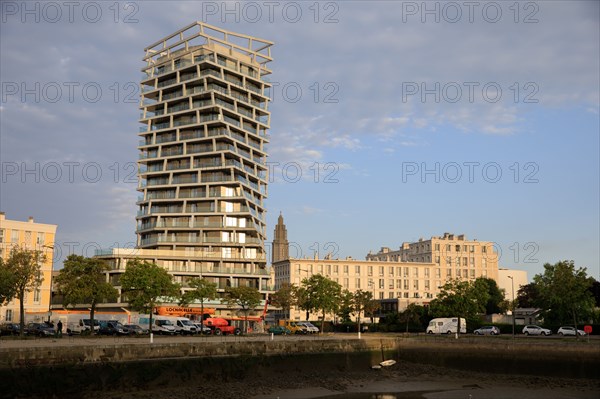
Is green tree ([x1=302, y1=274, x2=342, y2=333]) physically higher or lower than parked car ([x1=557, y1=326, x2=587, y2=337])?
higher

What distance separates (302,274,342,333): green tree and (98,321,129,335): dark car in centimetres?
2749

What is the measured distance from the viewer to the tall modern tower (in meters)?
122

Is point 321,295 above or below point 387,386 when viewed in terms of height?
above

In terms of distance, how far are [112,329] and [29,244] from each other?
4601 centimetres

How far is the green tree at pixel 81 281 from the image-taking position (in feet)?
227

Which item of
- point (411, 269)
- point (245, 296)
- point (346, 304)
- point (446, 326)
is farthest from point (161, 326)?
point (411, 269)

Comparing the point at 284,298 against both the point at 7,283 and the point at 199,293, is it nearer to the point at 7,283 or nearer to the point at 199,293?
the point at 199,293

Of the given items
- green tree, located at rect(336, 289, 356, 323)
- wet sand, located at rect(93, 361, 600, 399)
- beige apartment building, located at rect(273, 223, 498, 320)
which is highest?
beige apartment building, located at rect(273, 223, 498, 320)

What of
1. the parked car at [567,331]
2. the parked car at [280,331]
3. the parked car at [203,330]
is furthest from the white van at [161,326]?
the parked car at [567,331]

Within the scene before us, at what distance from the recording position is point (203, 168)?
123 meters

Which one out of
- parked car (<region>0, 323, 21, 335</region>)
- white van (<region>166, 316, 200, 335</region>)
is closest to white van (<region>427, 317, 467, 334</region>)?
white van (<region>166, 316, 200, 335</region>)

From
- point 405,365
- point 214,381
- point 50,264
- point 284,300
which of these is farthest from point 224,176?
point 214,381

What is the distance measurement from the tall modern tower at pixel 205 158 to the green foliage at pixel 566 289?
214ft

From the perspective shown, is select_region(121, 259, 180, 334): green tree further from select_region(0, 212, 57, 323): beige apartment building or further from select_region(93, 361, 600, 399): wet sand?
select_region(0, 212, 57, 323): beige apartment building
